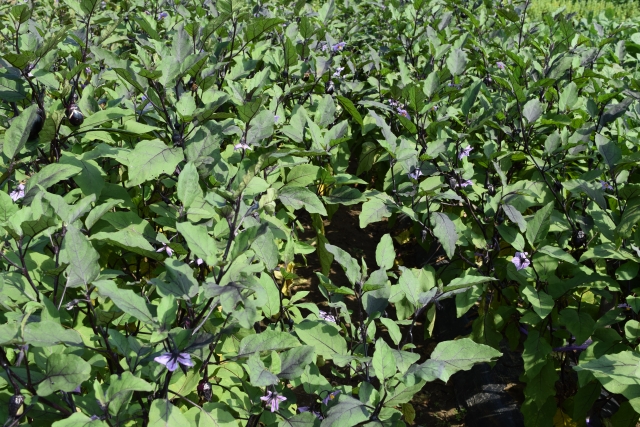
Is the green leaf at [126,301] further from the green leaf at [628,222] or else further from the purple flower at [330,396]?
the green leaf at [628,222]

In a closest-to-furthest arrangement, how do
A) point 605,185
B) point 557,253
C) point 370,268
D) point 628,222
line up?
point 628,222, point 557,253, point 605,185, point 370,268

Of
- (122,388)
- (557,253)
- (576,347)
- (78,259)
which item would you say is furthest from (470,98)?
(122,388)

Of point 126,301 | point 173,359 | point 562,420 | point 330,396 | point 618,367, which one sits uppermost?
point 126,301

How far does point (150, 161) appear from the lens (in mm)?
1666

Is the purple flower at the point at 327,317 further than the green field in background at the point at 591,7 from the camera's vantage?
No

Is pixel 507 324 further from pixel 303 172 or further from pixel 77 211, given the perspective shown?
pixel 77 211

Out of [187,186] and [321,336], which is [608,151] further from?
[187,186]

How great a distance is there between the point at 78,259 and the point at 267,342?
18.4 inches

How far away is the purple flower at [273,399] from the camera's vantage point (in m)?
1.40

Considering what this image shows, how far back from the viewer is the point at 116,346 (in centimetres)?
130

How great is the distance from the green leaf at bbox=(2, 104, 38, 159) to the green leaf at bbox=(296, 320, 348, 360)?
Answer: 0.91 metres

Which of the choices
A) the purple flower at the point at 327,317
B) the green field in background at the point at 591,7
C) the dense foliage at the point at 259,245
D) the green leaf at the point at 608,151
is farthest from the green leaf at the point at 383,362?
the green field in background at the point at 591,7

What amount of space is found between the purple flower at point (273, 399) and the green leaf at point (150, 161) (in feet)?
2.17

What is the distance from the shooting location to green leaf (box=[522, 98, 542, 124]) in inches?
94.0
